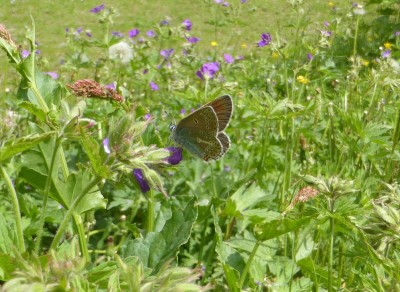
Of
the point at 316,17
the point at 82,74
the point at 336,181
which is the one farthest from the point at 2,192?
the point at 316,17

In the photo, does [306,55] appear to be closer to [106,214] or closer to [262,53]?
[106,214]

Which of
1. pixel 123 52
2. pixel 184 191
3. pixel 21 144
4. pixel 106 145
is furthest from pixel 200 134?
pixel 123 52

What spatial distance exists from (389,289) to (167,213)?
30.9 inches

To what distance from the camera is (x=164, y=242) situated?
129 cm

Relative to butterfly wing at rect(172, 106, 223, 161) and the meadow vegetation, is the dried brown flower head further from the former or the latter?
butterfly wing at rect(172, 106, 223, 161)

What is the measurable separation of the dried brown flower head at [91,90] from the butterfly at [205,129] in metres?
0.31

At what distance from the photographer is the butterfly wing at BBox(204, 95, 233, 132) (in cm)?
166

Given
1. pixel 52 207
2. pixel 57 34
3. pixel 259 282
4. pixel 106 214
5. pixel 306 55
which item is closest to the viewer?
pixel 259 282

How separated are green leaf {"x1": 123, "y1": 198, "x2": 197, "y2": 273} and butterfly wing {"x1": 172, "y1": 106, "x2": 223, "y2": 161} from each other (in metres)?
0.36

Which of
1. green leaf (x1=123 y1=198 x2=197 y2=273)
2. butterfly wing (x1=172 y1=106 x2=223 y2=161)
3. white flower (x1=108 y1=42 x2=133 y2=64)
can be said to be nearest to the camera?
green leaf (x1=123 y1=198 x2=197 y2=273)

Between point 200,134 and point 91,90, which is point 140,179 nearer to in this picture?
point 91,90

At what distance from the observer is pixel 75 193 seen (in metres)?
1.35

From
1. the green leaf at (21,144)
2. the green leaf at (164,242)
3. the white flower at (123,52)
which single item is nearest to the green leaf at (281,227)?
the green leaf at (164,242)

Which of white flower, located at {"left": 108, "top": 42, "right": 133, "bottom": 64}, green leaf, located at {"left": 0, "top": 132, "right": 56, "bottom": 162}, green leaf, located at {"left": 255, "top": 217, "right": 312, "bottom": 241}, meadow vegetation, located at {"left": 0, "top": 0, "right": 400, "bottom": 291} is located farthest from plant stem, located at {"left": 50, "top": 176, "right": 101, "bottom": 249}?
white flower, located at {"left": 108, "top": 42, "right": 133, "bottom": 64}
